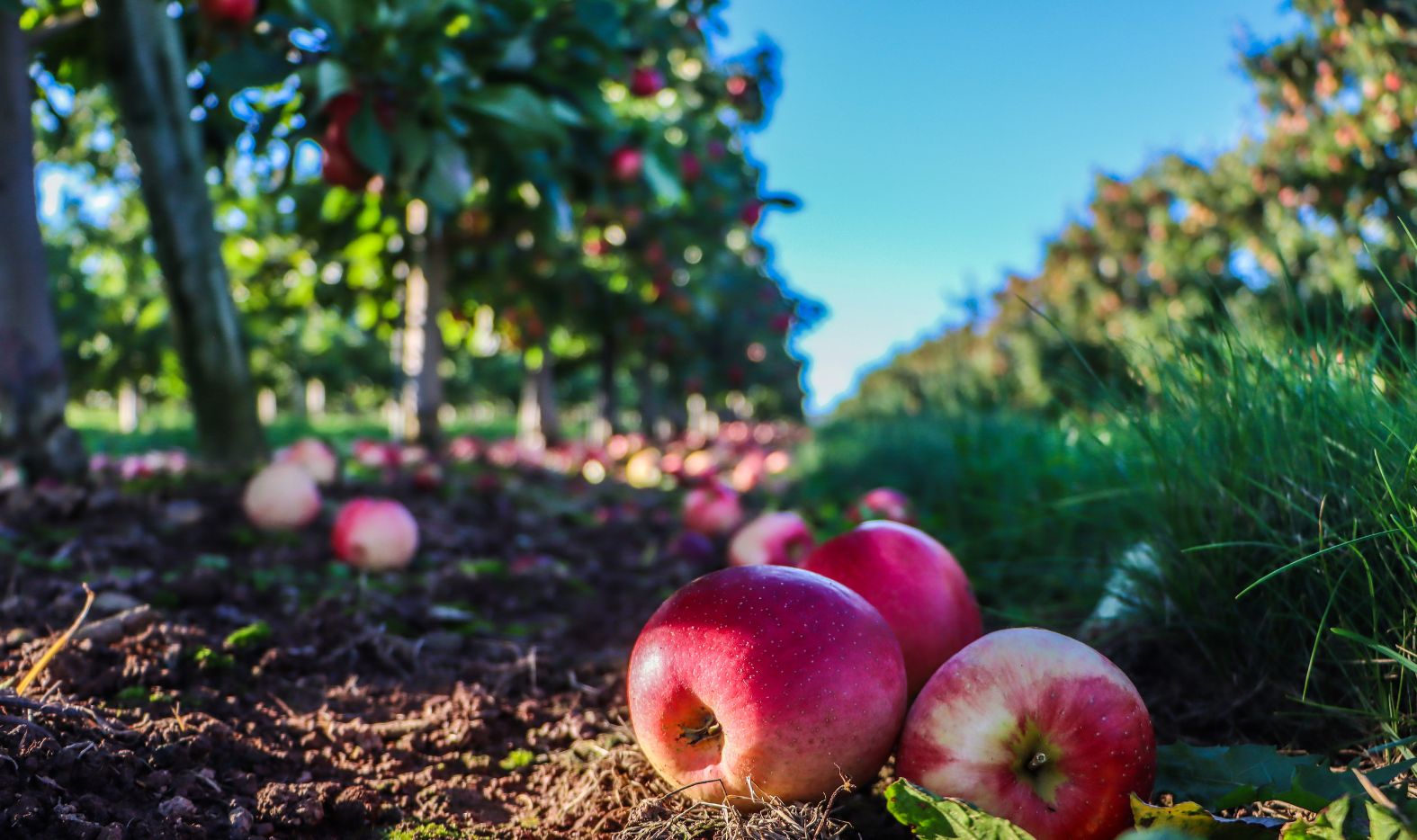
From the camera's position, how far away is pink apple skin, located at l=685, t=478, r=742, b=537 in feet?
14.4

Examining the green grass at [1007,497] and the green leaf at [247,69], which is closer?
the green grass at [1007,497]

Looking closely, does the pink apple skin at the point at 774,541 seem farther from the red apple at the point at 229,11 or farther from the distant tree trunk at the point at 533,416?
the distant tree trunk at the point at 533,416

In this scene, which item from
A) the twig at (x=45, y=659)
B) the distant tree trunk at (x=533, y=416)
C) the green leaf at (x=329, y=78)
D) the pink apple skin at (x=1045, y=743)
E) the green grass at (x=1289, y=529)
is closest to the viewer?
the pink apple skin at (x=1045, y=743)

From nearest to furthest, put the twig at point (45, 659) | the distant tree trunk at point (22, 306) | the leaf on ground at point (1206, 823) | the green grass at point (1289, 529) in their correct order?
1. the leaf on ground at point (1206, 823)
2. the twig at point (45, 659)
3. the green grass at point (1289, 529)
4. the distant tree trunk at point (22, 306)

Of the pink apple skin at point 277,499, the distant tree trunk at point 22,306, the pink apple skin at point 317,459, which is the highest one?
the distant tree trunk at point 22,306

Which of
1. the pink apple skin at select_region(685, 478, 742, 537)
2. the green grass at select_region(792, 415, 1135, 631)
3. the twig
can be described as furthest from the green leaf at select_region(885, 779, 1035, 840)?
the pink apple skin at select_region(685, 478, 742, 537)

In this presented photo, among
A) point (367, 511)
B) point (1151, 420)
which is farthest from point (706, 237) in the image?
point (1151, 420)

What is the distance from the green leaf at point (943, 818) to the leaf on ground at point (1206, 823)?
0.15 m

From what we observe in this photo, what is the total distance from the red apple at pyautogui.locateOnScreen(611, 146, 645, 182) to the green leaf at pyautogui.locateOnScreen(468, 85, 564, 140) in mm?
1155

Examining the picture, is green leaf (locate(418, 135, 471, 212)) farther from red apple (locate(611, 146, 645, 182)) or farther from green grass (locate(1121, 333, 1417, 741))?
green grass (locate(1121, 333, 1417, 741))

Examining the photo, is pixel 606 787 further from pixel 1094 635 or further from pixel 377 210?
pixel 377 210

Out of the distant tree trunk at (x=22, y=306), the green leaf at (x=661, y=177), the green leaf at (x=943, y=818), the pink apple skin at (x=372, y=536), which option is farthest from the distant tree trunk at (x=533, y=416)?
the green leaf at (x=943, y=818)

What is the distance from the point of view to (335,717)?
6.03 feet

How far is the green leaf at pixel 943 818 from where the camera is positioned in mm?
1041
